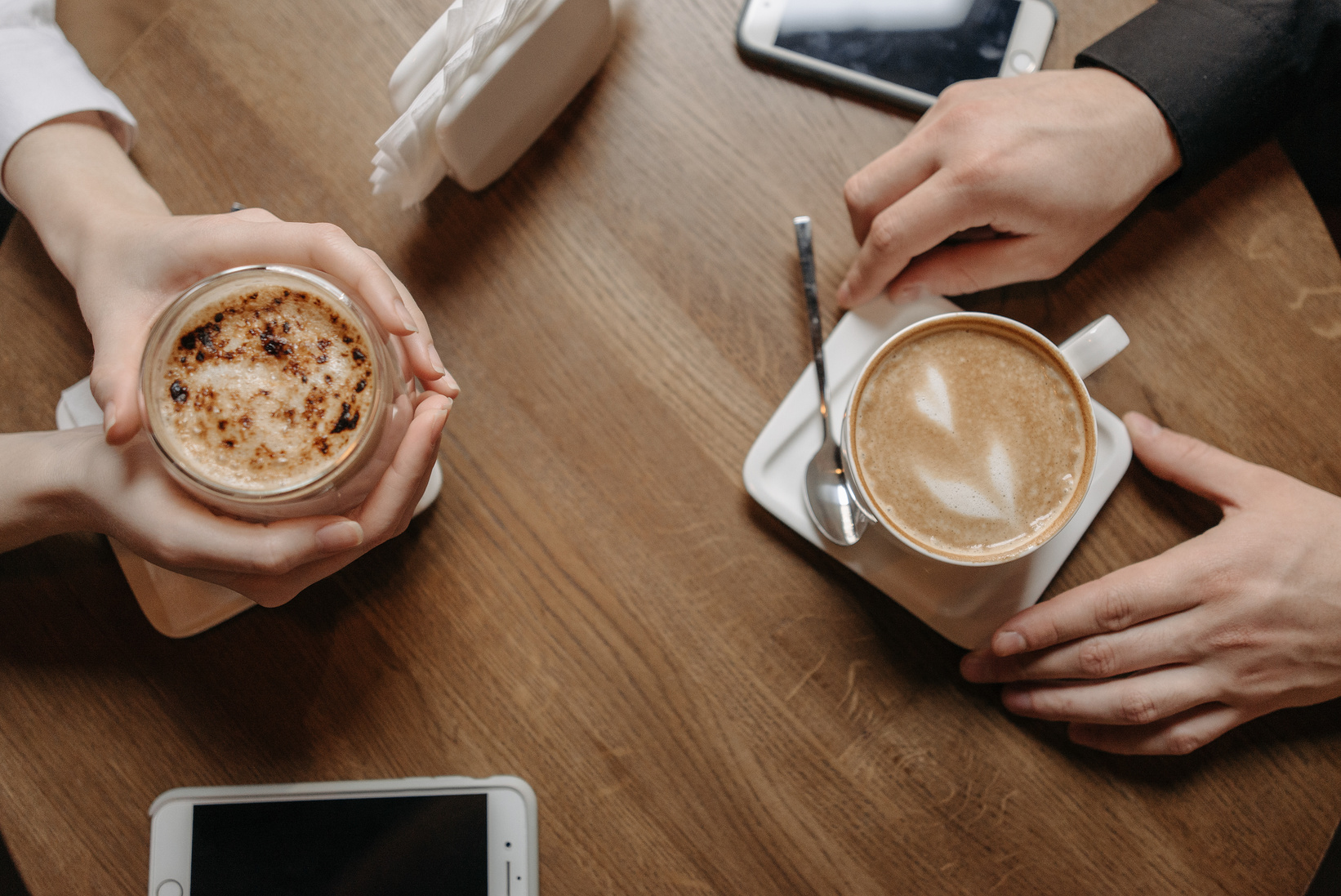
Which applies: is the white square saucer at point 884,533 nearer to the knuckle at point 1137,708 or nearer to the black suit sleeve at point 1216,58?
the knuckle at point 1137,708

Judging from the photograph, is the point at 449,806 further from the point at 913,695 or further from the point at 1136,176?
the point at 1136,176

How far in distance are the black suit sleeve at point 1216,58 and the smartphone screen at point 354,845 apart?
1.09 metres

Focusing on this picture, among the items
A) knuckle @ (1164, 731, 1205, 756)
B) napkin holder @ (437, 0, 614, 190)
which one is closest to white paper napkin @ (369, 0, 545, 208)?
napkin holder @ (437, 0, 614, 190)

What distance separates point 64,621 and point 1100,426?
46.6 inches

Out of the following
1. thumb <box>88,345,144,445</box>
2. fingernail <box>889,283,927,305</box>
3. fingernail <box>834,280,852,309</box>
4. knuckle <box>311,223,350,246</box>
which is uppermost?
knuckle <box>311,223,350,246</box>

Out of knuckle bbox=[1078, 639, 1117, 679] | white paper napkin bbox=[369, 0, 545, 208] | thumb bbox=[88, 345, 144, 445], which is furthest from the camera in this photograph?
knuckle bbox=[1078, 639, 1117, 679]

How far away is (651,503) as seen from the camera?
34.5 inches

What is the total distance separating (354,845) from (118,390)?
0.54 metres

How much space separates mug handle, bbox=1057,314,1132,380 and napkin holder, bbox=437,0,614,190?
61cm

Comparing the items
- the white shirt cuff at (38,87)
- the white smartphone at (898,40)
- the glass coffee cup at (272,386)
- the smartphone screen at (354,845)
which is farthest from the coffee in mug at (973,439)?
the white shirt cuff at (38,87)

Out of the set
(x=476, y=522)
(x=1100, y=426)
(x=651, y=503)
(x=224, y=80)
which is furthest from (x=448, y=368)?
(x=1100, y=426)

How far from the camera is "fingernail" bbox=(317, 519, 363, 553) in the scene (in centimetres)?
62

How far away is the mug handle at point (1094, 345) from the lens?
743 mm

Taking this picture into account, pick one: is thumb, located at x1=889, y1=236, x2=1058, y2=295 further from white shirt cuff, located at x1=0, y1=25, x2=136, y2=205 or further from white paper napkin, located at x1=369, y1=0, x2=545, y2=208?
white shirt cuff, located at x1=0, y1=25, x2=136, y2=205
